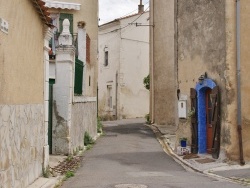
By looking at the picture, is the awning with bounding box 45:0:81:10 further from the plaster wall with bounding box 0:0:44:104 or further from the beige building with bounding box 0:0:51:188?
the plaster wall with bounding box 0:0:44:104

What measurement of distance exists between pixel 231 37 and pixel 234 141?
126 inches

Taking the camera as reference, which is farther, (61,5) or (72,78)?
(61,5)

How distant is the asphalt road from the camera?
970 centimetres

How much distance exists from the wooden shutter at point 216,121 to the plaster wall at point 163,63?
13.5m

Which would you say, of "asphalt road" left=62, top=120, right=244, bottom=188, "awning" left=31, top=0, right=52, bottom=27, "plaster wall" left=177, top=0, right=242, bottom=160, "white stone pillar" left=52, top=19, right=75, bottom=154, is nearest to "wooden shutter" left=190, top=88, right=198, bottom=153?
"plaster wall" left=177, top=0, right=242, bottom=160

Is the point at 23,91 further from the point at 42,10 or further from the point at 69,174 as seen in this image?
the point at 69,174

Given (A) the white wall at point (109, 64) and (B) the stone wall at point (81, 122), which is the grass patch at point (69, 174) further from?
(A) the white wall at point (109, 64)

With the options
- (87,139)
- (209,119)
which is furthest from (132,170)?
(87,139)

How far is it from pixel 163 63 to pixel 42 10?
18.9 metres

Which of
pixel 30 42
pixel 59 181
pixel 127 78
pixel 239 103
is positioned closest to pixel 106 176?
pixel 59 181

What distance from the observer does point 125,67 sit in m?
36.6

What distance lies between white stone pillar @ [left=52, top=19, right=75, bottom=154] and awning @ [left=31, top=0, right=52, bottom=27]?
3654mm

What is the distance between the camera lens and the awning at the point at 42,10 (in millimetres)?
9528

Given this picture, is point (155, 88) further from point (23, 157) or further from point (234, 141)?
point (23, 157)
